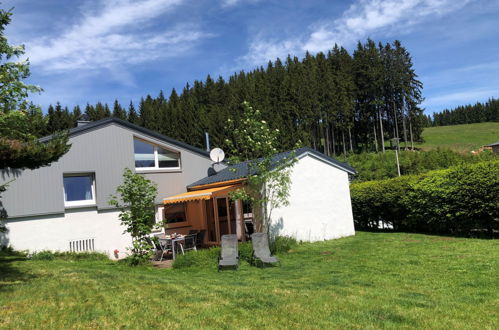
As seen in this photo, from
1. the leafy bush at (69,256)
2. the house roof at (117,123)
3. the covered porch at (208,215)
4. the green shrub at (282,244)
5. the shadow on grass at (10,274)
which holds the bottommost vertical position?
the green shrub at (282,244)

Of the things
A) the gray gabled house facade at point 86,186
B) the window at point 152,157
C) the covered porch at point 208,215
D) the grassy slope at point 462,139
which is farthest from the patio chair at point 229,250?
the grassy slope at point 462,139

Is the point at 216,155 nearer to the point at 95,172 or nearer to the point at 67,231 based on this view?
the point at 95,172

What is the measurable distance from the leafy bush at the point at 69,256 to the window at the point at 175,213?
429 cm

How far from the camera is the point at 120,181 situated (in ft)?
60.4

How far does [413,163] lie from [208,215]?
33589mm

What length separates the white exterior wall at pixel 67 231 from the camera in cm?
1568

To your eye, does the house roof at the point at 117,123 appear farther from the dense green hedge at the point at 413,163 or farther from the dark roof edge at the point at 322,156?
the dense green hedge at the point at 413,163

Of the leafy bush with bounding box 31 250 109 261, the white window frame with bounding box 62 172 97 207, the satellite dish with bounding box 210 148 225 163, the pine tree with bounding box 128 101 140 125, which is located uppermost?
the pine tree with bounding box 128 101 140 125

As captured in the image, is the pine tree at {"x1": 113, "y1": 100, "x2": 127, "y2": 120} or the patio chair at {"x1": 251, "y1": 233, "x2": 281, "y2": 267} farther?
the pine tree at {"x1": 113, "y1": 100, "x2": 127, "y2": 120}

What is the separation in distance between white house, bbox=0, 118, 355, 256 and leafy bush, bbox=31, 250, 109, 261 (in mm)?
751

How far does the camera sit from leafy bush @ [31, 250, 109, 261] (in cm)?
1488

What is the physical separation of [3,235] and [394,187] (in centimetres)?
1887

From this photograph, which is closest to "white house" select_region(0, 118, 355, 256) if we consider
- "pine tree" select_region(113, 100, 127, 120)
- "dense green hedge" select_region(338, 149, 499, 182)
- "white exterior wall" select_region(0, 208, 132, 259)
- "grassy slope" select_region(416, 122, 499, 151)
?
"white exterior wall" select_region(0, 208, 132, 259)

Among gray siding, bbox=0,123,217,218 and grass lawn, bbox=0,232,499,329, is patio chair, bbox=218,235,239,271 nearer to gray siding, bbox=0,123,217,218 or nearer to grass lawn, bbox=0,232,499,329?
grass lawn, bbox=0,232,499,329
